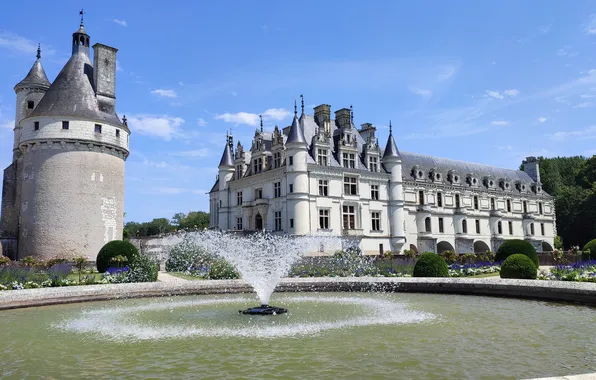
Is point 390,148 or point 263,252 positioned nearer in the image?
point 263,252

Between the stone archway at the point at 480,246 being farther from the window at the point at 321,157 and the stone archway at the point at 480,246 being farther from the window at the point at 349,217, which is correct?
the window at the point at 321,157

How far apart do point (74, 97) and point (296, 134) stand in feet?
55.9

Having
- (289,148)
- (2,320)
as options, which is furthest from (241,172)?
(2,320)

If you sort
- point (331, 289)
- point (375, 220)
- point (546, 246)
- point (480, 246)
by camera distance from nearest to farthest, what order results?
1. point (331, 289)
2. point (375, 220)
3. point (480, 246)
4. point (546, 246)

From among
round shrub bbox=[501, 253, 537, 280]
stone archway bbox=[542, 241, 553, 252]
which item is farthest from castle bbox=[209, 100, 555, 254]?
round shrub bbox=[501, 253, 537, 280]

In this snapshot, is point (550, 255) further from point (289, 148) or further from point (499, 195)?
point (499, 195)

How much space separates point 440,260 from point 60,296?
14654 millimetres

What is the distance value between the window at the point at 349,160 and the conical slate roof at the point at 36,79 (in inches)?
1024

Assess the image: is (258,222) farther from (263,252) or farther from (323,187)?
(263,252)

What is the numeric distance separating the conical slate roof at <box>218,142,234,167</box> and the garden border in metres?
30.6

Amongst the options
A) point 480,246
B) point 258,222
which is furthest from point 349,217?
point 480,246

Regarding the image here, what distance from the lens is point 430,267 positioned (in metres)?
20.0

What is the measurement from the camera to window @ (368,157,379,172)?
44.3 meters

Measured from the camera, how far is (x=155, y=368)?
6836mm
